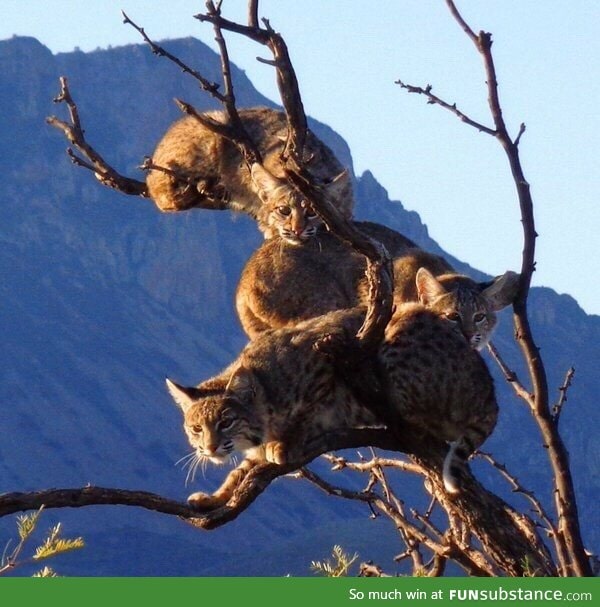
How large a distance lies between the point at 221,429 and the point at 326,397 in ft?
2.64

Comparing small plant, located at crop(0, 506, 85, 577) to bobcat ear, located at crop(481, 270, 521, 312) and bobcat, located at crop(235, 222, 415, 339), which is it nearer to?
bobcat, located at crop(235, 222, 415, 339)

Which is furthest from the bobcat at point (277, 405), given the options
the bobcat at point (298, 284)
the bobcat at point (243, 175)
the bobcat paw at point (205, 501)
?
the bobcat at point (243, 175)

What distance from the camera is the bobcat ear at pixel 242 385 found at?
30.9 feet

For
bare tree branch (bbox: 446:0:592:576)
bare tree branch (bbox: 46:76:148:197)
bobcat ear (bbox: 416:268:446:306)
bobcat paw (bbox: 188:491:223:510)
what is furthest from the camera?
bare tree branch (bbox: 46:76:148:197)

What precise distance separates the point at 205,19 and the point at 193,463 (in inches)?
118

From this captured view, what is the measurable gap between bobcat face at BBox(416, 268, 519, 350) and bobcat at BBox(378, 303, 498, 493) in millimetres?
1192

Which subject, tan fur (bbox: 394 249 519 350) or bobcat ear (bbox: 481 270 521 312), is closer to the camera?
tan fur (bbox: 394 249 519 350)

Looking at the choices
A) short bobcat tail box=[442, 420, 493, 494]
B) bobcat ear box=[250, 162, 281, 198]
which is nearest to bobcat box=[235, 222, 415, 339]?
bobcat ear box=[250, 162, 281, 198]

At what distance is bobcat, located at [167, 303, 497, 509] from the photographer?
890cm

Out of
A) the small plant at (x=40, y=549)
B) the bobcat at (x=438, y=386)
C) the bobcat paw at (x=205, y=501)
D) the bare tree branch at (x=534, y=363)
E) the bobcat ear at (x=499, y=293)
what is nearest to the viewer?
the small plant at (x=40, y=549)

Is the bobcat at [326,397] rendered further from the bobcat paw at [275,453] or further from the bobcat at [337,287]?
the bobcat at [337,287]

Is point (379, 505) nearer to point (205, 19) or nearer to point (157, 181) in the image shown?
point (205, 19)

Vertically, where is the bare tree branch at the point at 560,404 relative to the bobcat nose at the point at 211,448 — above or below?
above

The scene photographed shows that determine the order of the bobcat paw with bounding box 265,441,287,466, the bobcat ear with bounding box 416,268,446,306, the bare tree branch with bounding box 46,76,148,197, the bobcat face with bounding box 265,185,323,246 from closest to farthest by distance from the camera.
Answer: the bobcat paw with bounding box 265,441,287,466
the bobcat ear with bounding box 416,268,446,306
the bare tree branch with bounding box 46,76,148,197
the bobcat face with bounding box 265,185,323,246
